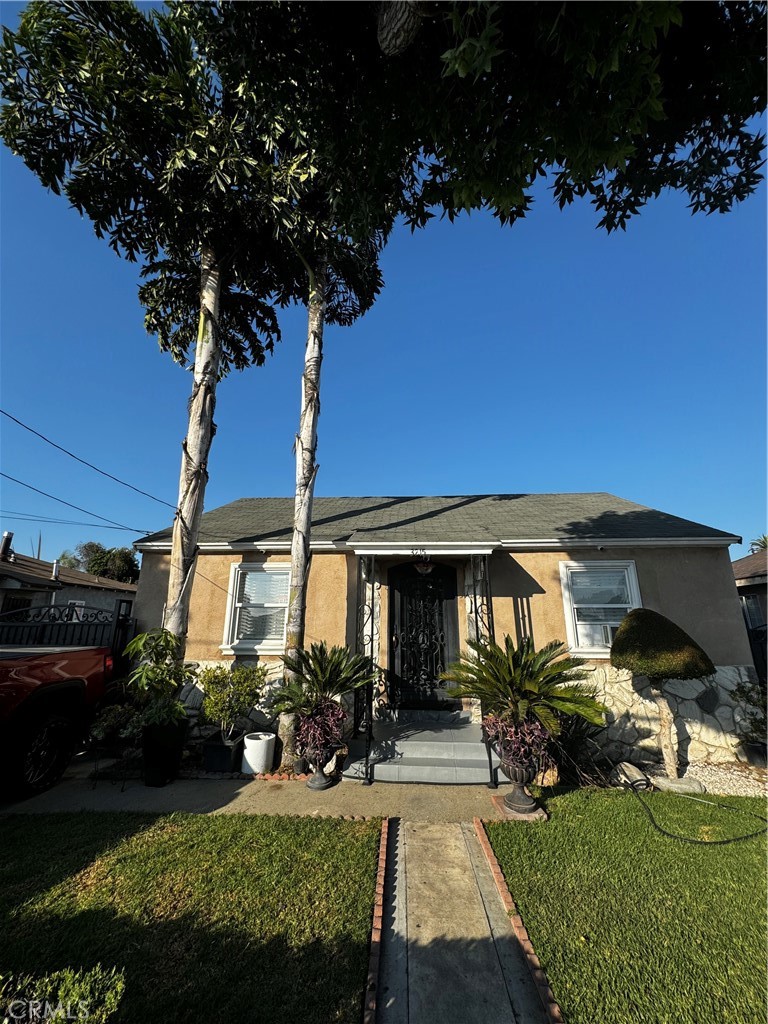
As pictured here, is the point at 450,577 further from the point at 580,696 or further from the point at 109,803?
the point at 109,803

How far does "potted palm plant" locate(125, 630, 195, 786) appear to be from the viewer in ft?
19.1

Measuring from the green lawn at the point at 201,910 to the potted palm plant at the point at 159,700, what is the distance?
45.2 inches

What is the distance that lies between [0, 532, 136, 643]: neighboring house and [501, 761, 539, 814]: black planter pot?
7562 millimetres

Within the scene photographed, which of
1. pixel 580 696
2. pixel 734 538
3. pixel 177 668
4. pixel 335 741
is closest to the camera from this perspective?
pixel 580 696

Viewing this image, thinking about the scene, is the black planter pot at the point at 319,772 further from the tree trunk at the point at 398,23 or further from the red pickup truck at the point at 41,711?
the tree trunk at the point at 398,23

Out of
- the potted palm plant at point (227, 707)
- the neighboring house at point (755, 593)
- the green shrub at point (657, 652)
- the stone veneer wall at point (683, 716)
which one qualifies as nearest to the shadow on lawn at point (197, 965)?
the potted palm plant at point (227, 707)

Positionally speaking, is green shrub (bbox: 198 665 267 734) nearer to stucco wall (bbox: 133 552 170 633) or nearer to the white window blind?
the white window blind

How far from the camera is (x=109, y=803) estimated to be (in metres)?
5.19

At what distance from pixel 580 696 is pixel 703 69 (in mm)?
7082

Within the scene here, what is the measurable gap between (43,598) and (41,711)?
16.5m

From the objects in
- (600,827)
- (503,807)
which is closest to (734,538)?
(600,827)

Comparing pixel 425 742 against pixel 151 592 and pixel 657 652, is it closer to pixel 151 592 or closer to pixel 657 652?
pixel 657 652

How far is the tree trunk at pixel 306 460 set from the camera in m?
6.94

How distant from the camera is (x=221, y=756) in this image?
630 centimetres
